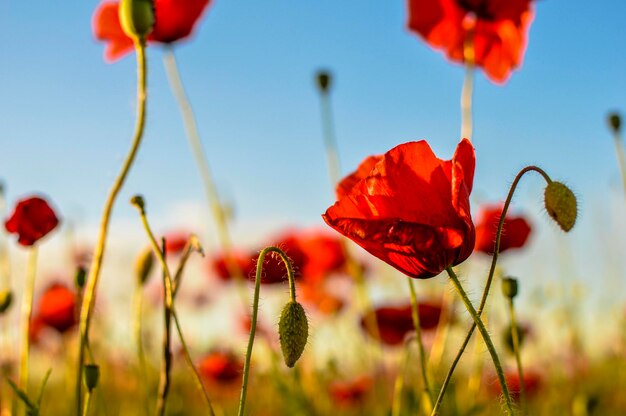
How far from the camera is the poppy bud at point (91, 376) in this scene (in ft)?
4.09

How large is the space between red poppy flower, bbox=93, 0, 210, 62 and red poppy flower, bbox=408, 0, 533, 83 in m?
0.76

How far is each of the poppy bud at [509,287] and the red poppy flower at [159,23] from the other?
1157 mm

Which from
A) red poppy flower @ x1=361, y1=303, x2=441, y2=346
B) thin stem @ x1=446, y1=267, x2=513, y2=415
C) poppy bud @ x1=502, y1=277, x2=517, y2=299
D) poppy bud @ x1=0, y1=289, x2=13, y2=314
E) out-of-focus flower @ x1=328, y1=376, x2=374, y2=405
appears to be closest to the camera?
thin stem @ x1=446, y1=267, x2=513, y2=415

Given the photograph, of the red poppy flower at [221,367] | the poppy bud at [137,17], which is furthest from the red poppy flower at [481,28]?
the red poppy flower at [221,367]

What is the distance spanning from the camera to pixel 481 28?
2520mm

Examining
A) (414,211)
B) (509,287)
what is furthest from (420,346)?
(414,211)

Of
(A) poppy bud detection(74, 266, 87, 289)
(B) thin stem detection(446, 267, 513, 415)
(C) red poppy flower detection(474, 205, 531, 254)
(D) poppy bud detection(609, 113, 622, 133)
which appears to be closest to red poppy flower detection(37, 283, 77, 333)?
(A) poppy bud detection(74, 266, 87, 289)

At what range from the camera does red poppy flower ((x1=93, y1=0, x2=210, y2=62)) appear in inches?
82.2

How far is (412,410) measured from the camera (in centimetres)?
203

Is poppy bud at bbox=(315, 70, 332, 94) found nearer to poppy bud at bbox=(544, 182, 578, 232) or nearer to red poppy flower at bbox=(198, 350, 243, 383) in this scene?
poppy bud at bbox=(544, 182, 578, 232)

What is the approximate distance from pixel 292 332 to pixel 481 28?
173cm

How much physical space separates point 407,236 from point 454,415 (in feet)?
3.76

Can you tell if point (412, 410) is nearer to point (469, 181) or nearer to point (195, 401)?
point (469, 181)

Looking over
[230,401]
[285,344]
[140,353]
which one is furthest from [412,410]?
[230,401]
